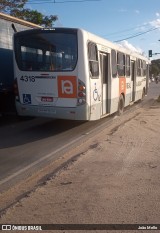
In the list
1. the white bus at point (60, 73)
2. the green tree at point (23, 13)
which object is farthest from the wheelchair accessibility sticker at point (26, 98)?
the green tree at point (23, 13)

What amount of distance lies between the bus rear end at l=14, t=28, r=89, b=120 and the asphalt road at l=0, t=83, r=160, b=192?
691 mm

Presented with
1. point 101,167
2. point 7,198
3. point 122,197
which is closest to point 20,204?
point 7,198

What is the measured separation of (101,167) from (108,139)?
2904 millimetres

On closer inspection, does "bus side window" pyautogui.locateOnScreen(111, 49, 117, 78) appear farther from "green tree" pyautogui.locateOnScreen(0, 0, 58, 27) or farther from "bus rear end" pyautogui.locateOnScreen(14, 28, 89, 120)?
"green tree" pyautogui.locateOnScreen(0, 0, 58, 27)

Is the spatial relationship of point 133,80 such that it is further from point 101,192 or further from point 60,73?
point 101,192

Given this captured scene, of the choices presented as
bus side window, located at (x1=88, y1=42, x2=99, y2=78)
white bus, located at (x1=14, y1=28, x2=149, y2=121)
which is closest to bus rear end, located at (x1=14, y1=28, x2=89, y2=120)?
white bus, located at (x1=14, y1=28, x2=149, y2=121)

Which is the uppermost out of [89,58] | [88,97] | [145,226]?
[89,58]

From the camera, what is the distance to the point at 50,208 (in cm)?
506

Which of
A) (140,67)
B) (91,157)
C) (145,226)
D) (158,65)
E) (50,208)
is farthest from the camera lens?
(158,65)

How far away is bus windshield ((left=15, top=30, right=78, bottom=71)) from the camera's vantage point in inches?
410

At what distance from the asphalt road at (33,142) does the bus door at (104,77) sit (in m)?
0.72

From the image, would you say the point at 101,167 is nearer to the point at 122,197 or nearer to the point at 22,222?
the point at 122,197

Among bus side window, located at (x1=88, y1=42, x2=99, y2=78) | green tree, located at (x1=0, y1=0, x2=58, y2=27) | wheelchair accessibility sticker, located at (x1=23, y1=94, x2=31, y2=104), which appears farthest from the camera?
green tree, located at (x1=0, y1=0, x2=58, y2=27)

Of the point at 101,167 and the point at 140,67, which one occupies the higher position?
the point at 140,67
